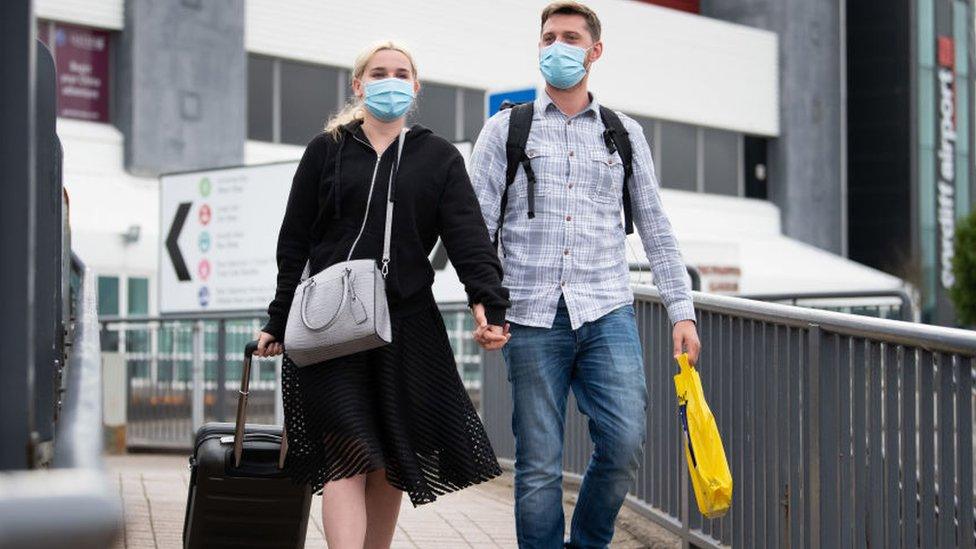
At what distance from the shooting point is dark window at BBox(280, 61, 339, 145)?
28594 millimetres

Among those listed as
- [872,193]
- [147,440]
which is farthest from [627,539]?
[872,193]

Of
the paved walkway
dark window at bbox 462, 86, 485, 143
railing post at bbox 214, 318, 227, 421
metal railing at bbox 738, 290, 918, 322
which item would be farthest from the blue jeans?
dark window at bbox 462, 86, 485, 143

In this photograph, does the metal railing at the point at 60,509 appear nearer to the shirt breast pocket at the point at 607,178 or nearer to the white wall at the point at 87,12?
the shirt breast pocket at the point at 607,178

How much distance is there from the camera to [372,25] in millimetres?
29984

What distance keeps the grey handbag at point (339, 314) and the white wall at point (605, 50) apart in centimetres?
2169

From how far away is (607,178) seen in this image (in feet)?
16.3

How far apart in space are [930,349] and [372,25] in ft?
86.7

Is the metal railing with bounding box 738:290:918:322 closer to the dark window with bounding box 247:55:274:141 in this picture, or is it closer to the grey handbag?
the grey handbag

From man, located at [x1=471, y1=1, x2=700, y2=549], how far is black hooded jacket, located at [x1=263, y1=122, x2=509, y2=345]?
0.95 feet

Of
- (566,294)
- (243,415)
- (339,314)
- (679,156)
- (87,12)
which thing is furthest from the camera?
(679,156)

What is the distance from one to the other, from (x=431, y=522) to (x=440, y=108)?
24.6 meters

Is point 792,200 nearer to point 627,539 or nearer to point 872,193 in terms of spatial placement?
point 872,193

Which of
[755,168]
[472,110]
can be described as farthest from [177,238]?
[755,168]

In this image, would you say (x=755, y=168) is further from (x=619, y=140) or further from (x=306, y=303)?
(x=306, y=303)
